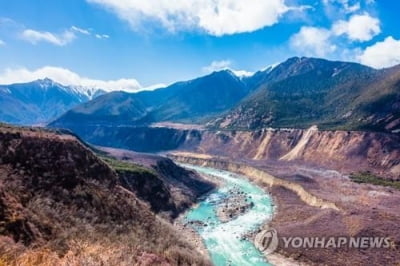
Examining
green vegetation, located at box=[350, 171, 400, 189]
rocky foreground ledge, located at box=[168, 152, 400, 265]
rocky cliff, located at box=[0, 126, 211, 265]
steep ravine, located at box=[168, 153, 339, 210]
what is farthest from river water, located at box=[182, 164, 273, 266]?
green vegetation, located at box=[350, 171, 400, 189]

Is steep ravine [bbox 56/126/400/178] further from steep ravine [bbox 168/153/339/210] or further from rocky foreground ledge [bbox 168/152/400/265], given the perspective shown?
steep ravine [bbox 168/153/339/210]

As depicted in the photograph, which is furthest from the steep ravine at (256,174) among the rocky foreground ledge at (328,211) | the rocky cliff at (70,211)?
the rocky cliff at (70,211)

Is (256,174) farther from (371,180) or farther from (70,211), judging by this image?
(70,211)

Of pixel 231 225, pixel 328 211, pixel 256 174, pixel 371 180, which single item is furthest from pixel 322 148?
pixel 231 225

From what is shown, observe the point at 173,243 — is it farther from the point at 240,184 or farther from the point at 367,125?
the point at 367,125

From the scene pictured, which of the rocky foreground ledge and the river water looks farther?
the river water

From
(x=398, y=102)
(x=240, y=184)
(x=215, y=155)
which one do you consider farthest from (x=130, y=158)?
(x=398, y=102)
